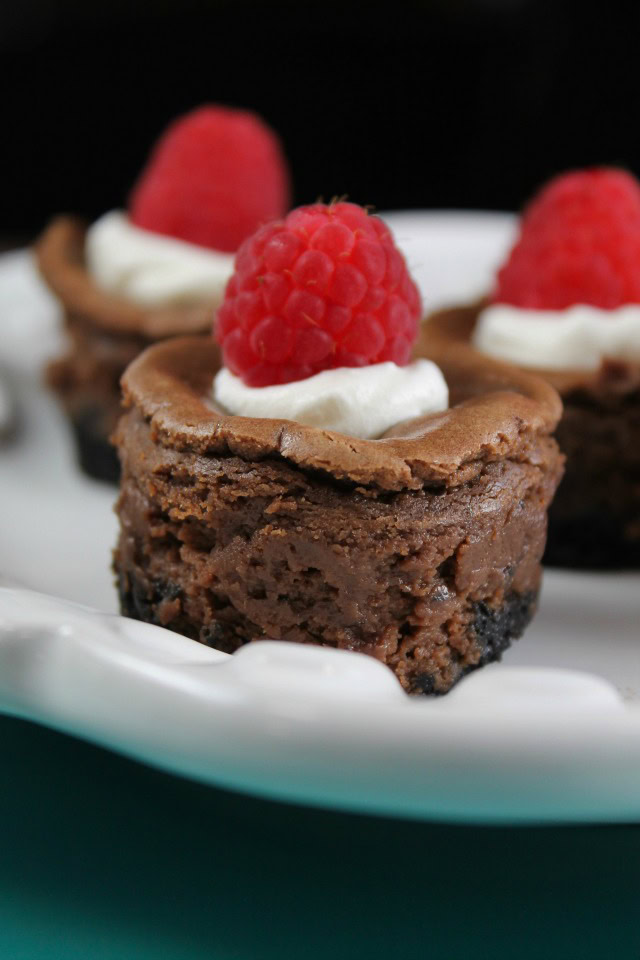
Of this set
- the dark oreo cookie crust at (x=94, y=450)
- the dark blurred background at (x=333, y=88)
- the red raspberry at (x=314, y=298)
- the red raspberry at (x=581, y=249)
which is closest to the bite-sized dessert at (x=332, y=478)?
the red raspberry at (x=314, y=298)

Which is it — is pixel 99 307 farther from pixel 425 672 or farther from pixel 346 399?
pixel 425 672

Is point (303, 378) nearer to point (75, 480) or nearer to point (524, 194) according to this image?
point (75, 480)

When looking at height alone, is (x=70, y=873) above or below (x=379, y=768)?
below

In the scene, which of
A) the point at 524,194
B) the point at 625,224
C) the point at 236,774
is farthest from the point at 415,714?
the point at 524,194

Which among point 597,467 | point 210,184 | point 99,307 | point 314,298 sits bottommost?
point 597,467

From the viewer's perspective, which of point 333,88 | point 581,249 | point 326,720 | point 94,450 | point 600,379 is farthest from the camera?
point 333,88

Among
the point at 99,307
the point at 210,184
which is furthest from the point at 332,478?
the point at 210,184
